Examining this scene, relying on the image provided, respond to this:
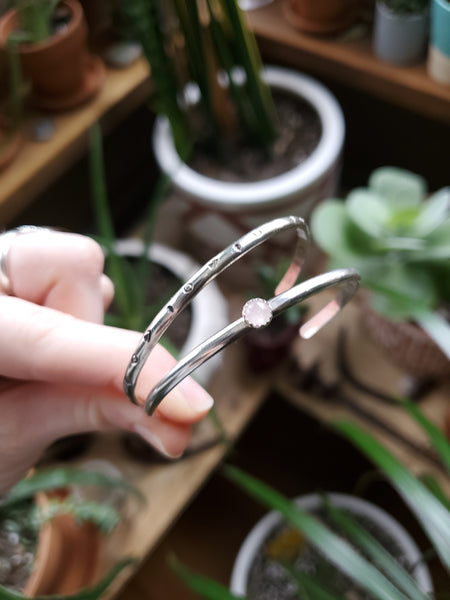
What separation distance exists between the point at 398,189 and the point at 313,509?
1.03ft

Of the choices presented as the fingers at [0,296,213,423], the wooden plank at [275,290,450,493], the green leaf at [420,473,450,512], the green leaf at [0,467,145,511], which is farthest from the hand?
the wooden plank at [275,290,450,493]

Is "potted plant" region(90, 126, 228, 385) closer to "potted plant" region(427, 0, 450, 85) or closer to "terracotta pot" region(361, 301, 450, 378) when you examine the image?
"terracotta pot" region(361, 301, 450, 378)

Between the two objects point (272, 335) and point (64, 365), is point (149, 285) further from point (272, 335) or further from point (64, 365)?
point (64, 365)

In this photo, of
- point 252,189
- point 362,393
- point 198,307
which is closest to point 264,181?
point 252,189

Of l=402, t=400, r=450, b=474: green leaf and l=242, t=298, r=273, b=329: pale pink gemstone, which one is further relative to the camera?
l=402, t=400, r=450, b=474: green leaf

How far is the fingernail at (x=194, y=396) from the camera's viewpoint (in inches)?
10.2

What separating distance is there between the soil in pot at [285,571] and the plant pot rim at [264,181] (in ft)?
1.02

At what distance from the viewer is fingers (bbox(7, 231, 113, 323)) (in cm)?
28

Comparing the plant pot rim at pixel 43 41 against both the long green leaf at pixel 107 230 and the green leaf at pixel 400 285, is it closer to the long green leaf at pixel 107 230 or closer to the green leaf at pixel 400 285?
the long green leaf at pixel 107 230

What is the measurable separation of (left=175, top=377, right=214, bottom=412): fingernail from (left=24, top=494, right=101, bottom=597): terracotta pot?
→ 25cm

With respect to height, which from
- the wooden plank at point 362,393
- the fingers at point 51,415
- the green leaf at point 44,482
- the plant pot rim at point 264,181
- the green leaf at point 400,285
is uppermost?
the fingers at point 51,415

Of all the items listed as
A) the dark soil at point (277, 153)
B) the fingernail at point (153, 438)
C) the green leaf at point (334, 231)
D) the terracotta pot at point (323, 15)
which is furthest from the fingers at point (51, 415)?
the terracotta pot at point (323, 15)

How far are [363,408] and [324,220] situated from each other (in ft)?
0.69

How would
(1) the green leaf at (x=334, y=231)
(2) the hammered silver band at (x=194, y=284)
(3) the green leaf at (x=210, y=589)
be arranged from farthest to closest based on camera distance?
1. (1) the green leaf at (x=334, y=231)
2. (3) the green leaf at (x=210, y=589)
3. (2) the hammered silver band at (x=194, y=284)
